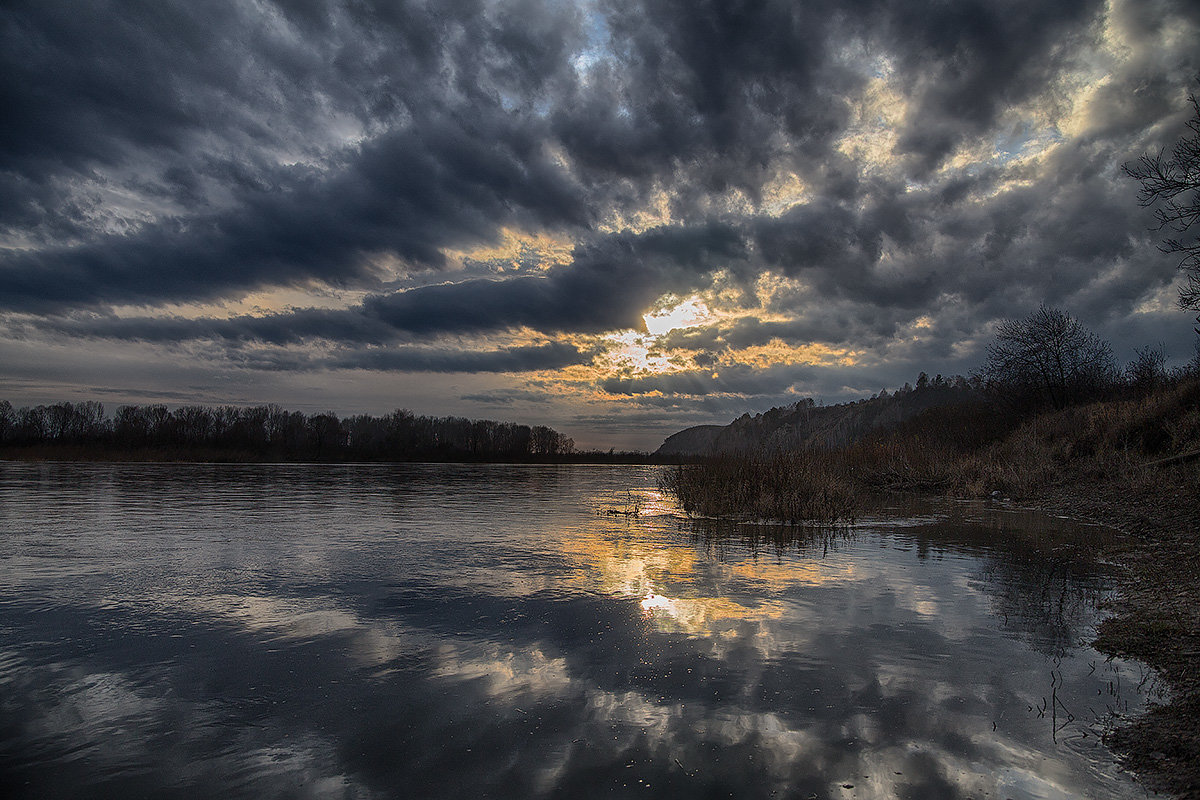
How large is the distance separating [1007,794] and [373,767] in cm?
431

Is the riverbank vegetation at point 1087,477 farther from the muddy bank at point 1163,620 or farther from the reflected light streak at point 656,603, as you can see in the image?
the reflected light streak at point 656,603

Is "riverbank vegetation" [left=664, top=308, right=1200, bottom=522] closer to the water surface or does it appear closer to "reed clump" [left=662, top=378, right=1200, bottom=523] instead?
"reed clump" [left=662, top=378, right=1200, bottom=523]

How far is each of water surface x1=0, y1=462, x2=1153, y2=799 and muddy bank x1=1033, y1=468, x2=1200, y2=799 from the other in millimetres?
272

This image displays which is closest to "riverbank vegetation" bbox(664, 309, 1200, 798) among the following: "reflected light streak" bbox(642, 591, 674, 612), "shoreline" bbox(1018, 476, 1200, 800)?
"shoreline" bbox(1018, 476, 1200, 800)

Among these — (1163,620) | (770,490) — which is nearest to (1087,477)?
(770,490)

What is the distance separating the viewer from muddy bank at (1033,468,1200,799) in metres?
4.34

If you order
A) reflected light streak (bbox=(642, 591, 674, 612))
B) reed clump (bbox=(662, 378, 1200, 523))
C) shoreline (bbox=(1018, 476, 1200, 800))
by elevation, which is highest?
reed clump (bbox=(662, 378, 1200, 523))

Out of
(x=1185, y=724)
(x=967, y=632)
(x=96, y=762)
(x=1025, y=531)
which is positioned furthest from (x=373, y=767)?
(x=1025, y=531)

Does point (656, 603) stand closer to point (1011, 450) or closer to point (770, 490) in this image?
point (770, 490)

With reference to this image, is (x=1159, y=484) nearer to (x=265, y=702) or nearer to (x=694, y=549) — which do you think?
(x=694, y=549)

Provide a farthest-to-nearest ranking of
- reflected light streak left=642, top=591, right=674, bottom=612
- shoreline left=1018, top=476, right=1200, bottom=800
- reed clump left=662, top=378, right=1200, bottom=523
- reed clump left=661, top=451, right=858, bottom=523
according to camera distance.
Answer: reed clump left=662, top=378, right=1200, bottom=523 < reed clump left=661, top=451, right=858, bottom=523 < reflected light streak left=642, top=591, right=674, bottom=612 < shoreline left=1018, top=476, right=1200, bottom=800

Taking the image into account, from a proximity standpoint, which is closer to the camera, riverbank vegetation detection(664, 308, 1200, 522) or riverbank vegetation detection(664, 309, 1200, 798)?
riverbank vegetation detection(664, 309, 1200, 798)

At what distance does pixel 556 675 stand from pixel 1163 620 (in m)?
7.41

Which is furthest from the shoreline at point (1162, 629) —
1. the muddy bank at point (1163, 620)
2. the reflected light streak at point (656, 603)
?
the reflected light streak at point (656, 603)
